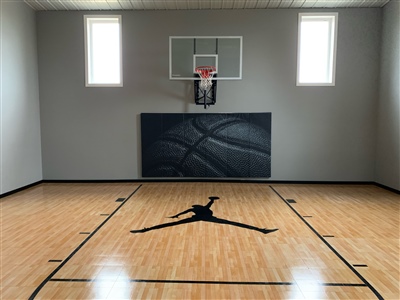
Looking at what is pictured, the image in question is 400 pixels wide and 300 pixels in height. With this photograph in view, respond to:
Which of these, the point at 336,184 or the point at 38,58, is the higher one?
the point at 38,58

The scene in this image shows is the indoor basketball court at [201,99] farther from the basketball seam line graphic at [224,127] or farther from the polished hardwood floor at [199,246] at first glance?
the polished hardwood floor at [199,246]

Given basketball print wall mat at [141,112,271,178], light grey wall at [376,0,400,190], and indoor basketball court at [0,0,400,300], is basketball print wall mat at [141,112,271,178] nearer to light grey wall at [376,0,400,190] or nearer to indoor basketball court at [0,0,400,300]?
indoor basketball court at [0,0,400,300]

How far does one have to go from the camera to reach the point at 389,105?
642 centimetres

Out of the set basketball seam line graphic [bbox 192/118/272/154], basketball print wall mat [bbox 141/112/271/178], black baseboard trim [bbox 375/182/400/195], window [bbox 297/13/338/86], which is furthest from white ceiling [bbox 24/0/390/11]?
black baseboard trim [bbox 375/182/400/195]

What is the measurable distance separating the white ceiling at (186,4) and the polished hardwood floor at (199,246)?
395 cm

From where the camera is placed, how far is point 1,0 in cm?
570

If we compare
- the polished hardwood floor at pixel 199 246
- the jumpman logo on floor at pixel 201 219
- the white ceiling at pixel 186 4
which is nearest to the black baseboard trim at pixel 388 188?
Result: the polished hardwood floor at pixel 199 246

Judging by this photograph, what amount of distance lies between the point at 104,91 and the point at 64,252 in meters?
4.45

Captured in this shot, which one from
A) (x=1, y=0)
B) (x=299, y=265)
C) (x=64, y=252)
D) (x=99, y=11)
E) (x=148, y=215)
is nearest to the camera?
(x=299, y=265)

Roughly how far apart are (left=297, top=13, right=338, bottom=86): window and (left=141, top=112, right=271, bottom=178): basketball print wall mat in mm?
1297

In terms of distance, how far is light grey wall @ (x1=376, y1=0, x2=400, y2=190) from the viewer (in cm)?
614

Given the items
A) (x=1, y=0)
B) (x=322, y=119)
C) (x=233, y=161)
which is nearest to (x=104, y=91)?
(x=1, y=0)

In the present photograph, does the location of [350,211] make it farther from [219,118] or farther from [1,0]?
[1,0]

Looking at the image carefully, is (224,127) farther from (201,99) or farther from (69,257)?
(69,257)
